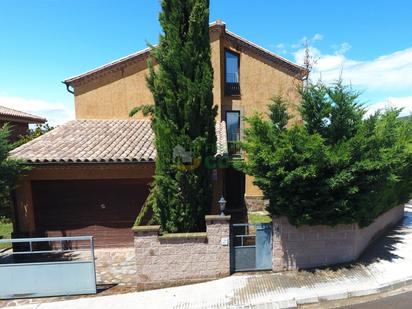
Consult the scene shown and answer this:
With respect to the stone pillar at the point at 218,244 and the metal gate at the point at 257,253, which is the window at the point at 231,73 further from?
the stone pillar at the point at 218,244

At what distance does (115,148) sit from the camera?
32.2 ft

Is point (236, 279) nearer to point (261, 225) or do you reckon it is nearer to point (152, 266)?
point (261, 225)

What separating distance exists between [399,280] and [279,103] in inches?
205

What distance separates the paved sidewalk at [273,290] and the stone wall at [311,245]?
0.86ft

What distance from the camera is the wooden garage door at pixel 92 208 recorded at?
9453 mm

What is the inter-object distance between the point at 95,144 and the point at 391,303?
10.1 m

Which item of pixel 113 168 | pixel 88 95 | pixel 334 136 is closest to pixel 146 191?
pixel 113 168

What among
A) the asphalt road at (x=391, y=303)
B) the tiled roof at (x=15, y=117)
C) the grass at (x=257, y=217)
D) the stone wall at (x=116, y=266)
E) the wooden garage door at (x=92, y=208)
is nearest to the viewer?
the asphalt road at (x=391, y=303)

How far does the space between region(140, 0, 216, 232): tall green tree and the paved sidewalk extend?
1660 millimetres

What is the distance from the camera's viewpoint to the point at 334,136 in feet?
22.7

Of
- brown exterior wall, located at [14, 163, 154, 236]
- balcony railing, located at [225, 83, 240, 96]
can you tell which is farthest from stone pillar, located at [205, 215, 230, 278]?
balcony railing, located at [225, 83, 240, 96]

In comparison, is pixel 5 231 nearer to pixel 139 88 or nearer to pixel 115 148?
pixel 115 148

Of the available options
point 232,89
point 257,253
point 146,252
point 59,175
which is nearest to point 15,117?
point 59,175

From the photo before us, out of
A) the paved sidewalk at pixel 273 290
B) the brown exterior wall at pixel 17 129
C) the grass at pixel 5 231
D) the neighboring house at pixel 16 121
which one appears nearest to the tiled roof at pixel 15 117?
the neighboring house at pixel 16 121
